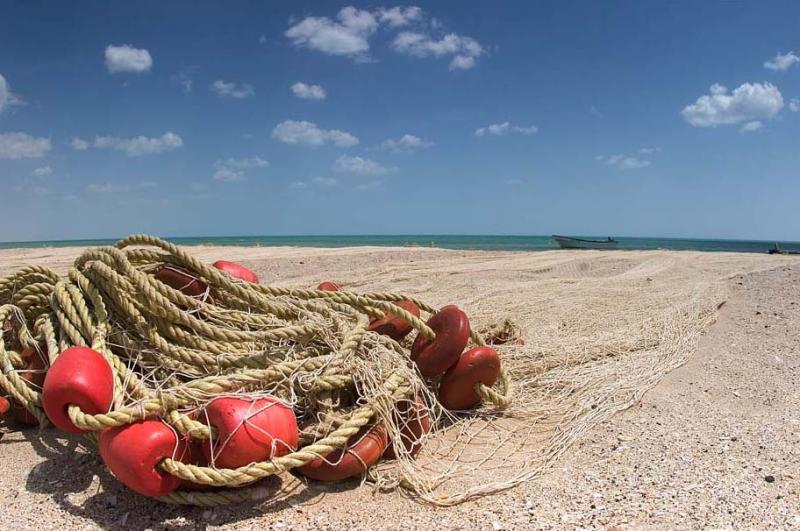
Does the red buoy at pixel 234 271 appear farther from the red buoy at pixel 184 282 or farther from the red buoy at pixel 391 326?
the red buoy at pixel 391 326

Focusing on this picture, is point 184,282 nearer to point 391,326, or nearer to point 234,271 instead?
point 234,271

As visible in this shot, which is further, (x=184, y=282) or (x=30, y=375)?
(x=184, y=282)

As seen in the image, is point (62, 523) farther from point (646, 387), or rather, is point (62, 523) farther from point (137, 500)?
point (646, 387)

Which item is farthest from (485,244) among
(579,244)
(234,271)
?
(234,271)

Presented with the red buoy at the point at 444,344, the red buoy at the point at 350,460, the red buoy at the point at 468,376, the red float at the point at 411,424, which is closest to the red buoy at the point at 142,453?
the red buoy at the point at 350,460

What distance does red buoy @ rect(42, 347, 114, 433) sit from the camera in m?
1.96

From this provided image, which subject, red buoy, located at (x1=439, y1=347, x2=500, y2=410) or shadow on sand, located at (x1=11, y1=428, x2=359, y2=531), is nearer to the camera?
shadow on sand, located at (x1=11, y1=428, x2=359, y2=531)

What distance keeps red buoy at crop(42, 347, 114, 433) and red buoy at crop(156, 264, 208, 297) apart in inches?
33.3

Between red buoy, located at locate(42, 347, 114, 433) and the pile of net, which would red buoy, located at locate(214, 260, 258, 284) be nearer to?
the pile of net

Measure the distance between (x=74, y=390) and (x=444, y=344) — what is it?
1.57 m

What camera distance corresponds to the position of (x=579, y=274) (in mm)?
10117

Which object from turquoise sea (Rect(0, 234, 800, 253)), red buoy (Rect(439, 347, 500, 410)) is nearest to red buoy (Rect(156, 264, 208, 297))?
red buoy (Rect(439, 347, 500, 410))

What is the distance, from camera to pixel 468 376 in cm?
275

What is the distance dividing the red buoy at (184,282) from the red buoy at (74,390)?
85 cm
